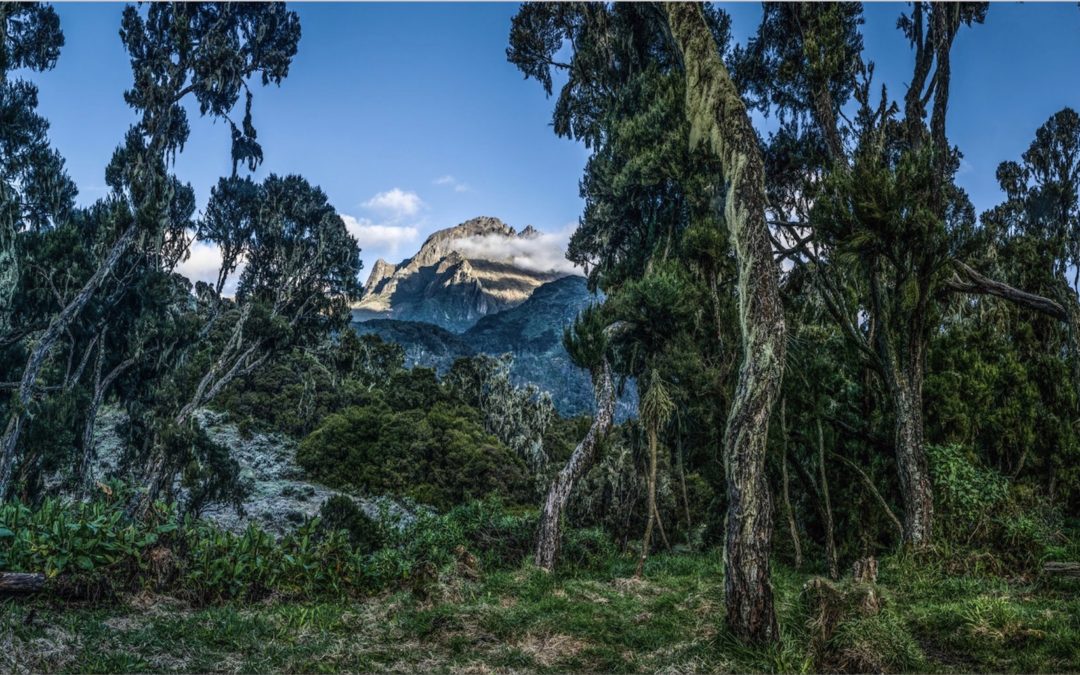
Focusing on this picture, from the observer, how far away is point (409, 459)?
96.4ft

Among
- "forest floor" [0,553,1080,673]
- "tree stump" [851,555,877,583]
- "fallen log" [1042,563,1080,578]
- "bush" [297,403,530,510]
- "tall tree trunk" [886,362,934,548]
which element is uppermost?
"tall tree trunk" [886,362,934,548]

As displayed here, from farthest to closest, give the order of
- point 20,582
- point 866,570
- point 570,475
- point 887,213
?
point 570,475 < point 887,213 < point 866,570 < point 20,582

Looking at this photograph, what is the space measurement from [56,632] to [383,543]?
5850mm

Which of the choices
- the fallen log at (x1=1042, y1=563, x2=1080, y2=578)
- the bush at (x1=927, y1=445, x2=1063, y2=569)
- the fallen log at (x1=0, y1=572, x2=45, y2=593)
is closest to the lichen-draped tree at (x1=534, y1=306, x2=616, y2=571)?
the bush at (x1=927, y1=445, x2=1063, y2=569)

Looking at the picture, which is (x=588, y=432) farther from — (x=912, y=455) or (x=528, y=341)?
(x=528, y=341)

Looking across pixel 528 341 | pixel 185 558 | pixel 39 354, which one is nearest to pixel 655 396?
pixel 185 558

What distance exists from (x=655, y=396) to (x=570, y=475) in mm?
2431

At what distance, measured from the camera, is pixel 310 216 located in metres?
27.2

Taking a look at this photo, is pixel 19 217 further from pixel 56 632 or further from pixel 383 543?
pixel 56 632

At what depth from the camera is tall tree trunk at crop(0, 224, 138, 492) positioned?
50.2ft

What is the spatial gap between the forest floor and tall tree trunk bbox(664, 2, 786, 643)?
468 millimetres

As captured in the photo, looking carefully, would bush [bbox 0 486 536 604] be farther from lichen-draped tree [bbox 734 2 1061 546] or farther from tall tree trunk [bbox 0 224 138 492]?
tall tree trunk [bbox 0 224 138 492]

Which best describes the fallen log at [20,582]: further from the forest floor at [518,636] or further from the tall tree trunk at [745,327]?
the tall tree trunk at [745,327]

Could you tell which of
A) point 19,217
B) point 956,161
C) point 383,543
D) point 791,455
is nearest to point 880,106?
point 791,455
